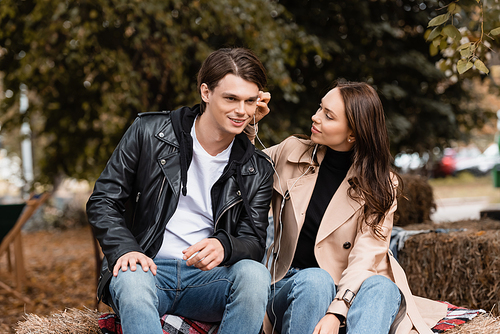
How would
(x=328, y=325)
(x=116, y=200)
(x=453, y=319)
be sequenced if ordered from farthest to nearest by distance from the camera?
(x=453, y=319)
(x=116, y=200)
(x=328, y=325)

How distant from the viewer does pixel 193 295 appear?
2408mm

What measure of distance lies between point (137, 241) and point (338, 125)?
51.0 inches

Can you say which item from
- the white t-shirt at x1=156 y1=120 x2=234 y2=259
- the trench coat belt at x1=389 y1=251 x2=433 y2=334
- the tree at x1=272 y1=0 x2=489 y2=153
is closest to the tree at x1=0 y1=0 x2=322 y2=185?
the tree at x1=272 y1=0 x2=489 y2=153

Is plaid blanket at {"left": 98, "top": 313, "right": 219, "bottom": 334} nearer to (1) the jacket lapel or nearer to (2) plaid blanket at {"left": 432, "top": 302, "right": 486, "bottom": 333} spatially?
(1) the jacket lapel

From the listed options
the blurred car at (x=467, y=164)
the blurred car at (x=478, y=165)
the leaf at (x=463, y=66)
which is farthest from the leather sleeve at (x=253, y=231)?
the blurred car at (x=478, y=165)

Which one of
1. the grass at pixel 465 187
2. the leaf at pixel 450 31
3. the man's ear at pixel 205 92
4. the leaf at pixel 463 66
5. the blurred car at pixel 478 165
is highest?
the leaf at pixel 450 31

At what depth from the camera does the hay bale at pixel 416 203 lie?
509 cm

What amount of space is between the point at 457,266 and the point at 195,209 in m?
2.23

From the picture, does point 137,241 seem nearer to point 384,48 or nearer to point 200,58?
point 200,58

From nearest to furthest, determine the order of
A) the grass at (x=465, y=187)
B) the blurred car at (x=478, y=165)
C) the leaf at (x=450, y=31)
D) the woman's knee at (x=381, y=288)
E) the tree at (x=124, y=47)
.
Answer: the woman's knee at (x=381, y=288), the leaf at (x=450, y=31), the tree at (x=124, y=47), the grass at (x=465, y=187), the blurred car at (x=478, y=165)

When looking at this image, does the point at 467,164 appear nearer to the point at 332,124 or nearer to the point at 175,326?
the point at 332,124

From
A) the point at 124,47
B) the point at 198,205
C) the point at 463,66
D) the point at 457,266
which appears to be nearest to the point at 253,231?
the point at 198,205

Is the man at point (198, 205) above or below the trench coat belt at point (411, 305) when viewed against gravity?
above

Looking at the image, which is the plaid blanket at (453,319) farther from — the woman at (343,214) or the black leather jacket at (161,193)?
the black leather jacket at (161,193)
